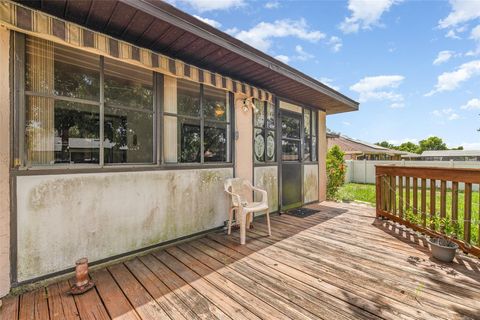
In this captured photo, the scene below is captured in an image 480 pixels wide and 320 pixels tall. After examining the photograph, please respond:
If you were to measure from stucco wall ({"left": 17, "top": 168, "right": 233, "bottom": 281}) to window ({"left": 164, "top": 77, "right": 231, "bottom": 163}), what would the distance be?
0.32 meters

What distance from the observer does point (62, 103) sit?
7.25 ft

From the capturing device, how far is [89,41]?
2.06 metres

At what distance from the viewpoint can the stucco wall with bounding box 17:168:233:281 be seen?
6.27 feet

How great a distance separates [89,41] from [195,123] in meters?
1.55

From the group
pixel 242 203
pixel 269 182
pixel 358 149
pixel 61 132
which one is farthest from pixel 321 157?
pixel 358 149

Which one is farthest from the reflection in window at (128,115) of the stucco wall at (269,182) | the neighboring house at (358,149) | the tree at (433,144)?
the tree at (433,144)

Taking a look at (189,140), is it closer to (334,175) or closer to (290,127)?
(290,127)

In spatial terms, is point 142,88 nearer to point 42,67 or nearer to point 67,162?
point 42,67

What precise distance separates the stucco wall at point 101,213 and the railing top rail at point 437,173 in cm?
329

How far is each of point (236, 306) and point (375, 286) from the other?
1.29m

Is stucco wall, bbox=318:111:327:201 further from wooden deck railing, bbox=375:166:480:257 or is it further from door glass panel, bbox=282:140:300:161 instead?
wooden deck railing, bbox=375:166:480:257

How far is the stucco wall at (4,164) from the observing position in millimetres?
1760

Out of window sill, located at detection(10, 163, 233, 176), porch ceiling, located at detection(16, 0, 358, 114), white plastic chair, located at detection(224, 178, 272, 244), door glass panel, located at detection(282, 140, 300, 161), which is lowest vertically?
white plastic chair, located at detection(224, 178, 272, 244)

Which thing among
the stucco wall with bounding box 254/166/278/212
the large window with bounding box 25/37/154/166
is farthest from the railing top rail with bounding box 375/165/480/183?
the large window with bounding box 25/37/154/166
